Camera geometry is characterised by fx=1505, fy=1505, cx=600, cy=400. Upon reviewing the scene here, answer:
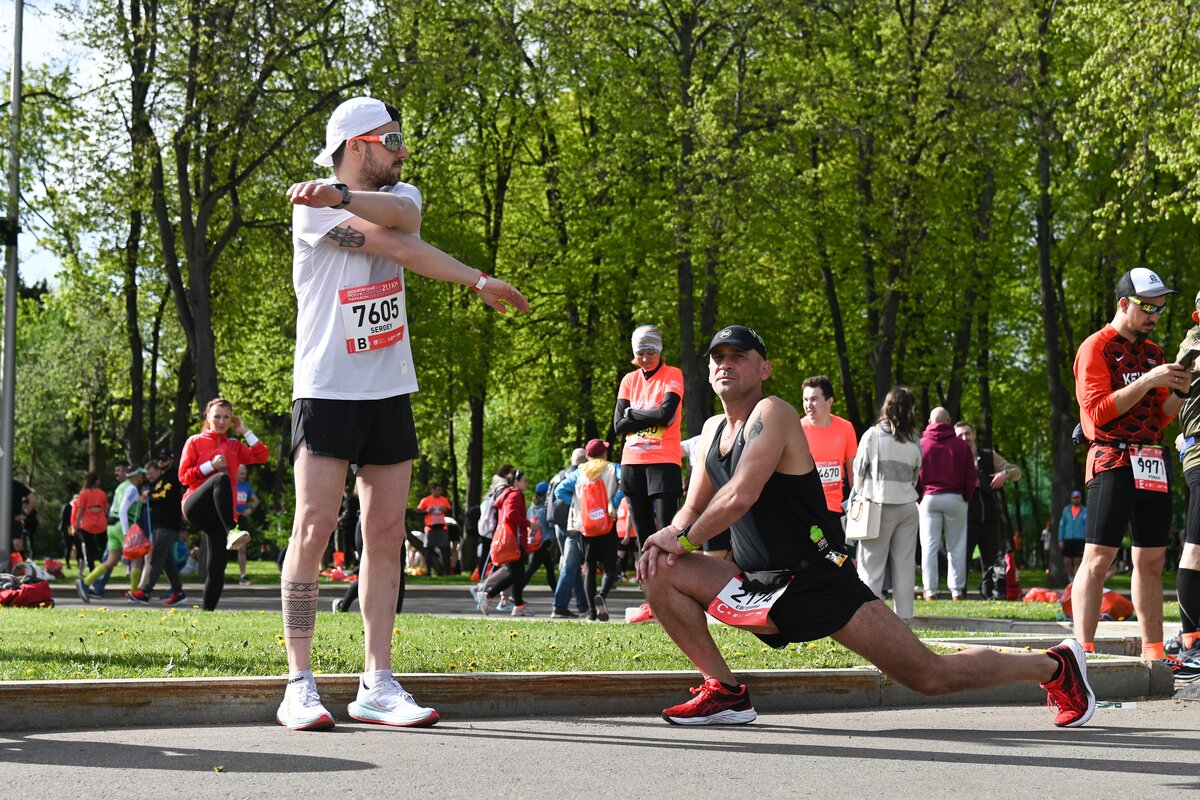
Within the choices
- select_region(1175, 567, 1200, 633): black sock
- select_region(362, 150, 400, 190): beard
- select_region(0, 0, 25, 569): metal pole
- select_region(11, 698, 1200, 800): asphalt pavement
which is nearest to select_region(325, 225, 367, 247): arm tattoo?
select_region(362, 150, 400, 190): beard

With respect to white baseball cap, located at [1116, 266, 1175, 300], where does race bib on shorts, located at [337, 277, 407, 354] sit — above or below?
below

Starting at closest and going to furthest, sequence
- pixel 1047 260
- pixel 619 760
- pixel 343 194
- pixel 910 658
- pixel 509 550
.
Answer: pixel 619 760 < pixel 910 658 < pixel 343 194 < pixel 509 550 < pixel 1047 260

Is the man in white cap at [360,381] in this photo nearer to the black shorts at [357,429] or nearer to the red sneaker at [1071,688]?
the black shorts at [357,429]

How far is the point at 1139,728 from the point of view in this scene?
640 cm

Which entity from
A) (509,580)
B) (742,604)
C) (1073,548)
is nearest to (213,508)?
(509,580)

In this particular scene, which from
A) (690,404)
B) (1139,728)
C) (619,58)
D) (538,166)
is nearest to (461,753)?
(1139,728)

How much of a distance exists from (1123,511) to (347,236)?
14.2 ft

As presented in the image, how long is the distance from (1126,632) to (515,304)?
6.70 m

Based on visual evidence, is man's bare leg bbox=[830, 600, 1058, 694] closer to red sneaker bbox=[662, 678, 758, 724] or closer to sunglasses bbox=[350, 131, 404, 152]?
red sneaker bbox=[662, 678, 758, 724]

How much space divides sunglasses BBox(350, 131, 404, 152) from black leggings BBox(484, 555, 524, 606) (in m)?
10.2

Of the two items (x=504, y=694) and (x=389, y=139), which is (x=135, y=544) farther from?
(x=389, y=139)

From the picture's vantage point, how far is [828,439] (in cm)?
1187

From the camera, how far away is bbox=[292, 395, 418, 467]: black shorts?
599cm

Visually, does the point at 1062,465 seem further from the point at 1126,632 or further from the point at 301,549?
the point at 301,549
